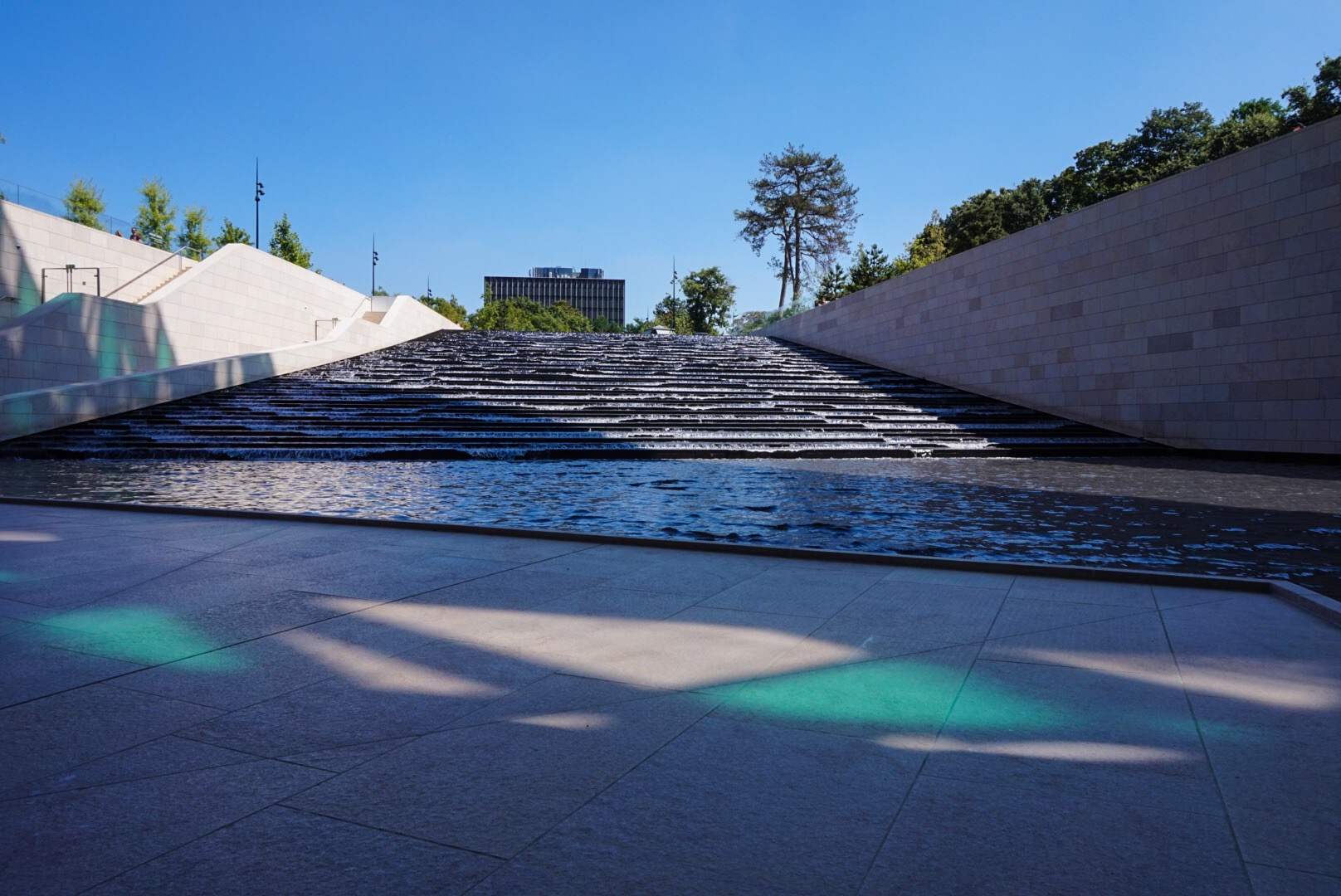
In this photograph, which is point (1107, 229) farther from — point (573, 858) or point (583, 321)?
point (583, 321)

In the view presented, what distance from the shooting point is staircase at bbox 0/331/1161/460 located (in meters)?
12.8

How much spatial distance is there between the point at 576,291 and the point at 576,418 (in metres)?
148

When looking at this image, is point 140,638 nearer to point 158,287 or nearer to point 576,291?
point 158,287

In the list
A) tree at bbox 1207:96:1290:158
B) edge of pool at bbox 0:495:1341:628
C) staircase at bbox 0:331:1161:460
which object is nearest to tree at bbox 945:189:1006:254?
tree at bbox 1207:96:1290:158

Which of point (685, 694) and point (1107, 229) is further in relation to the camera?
point (1107, 229)

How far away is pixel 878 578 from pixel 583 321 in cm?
11716

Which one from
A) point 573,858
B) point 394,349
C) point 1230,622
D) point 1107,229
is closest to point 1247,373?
point 1107,229

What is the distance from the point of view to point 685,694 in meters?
2.90

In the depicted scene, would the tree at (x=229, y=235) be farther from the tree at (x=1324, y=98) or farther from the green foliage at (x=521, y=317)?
the tree at (x=1324, y=98)

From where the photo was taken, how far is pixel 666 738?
2.53 m

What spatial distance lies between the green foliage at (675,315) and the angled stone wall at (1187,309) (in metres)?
58.4

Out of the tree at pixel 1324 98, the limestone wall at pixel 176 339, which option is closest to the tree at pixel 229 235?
the limestone wall at pixel 176 339

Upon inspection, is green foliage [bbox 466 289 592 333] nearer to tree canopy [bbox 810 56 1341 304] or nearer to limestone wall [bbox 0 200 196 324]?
tree canopy [bbox 810 56 1341 304]

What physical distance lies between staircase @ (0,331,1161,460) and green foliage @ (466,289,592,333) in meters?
61.4
